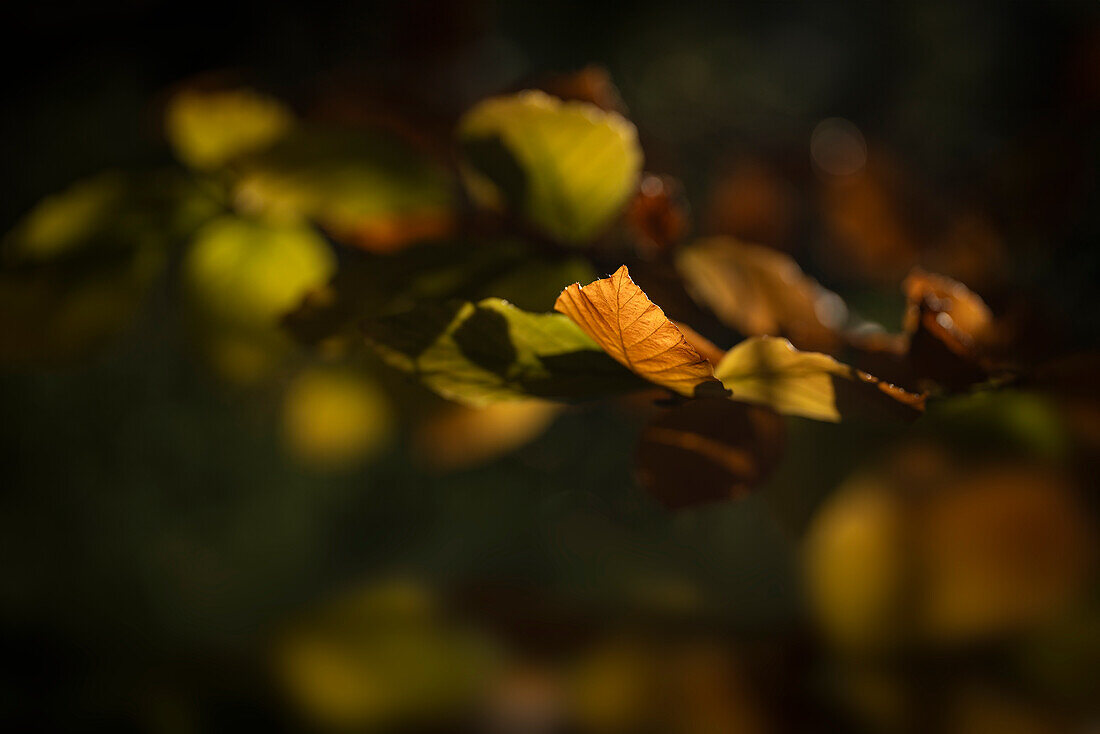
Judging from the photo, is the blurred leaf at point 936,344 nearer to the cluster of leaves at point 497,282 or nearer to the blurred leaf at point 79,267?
the cluster of leaves at point 497,282

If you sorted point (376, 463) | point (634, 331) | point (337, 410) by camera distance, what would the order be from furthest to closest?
point (376, 463) < point (337, 410) < point (634, 331)

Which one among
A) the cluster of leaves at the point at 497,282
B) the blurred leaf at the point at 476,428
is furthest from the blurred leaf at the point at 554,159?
the blurred leaf at the point at 476,428

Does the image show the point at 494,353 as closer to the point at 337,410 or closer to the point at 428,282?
the point at 428,282

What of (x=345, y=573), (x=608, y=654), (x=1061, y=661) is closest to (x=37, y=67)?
(x=345, y=573)

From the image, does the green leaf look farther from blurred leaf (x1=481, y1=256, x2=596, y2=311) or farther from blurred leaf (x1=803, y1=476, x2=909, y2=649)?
blurred leaf (x1=803, y1=476, x2=909, y2=649)

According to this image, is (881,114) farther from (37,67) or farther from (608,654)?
(37,67)

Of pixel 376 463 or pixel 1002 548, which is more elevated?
pixel 1002 548

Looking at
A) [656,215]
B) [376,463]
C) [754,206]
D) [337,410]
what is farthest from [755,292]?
[376,463]
